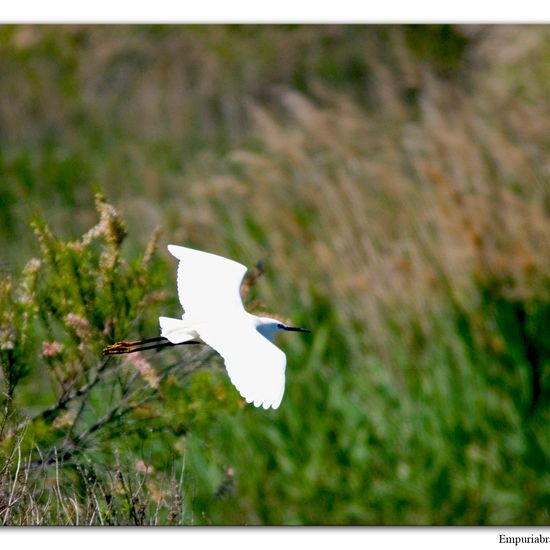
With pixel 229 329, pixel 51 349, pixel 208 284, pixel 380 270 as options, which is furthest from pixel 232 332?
pixel 380 270

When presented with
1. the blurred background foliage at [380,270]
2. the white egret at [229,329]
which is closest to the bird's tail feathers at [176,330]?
the white egret at [229,329]

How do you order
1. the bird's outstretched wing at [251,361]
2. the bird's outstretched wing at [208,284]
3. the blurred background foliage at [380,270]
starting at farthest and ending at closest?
1. the blurred background foliage at [380,270]
2. the bird's outstretched wing at [208,284]
3. the bird's outstretched wing at [251,361]

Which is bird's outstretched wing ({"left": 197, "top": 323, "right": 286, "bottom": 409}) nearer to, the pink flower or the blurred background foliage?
the pink flower

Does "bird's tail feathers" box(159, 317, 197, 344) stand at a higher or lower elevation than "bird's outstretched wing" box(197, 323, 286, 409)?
higher

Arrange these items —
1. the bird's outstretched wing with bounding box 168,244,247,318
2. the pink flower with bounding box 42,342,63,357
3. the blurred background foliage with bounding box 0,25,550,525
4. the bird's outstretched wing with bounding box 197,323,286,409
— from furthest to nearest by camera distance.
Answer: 1. the blurred background foliage with bounding box 0,25,550,525
2. the pink flower with bounding box 42,342,63,357
3. the bird's outstretched wing with bounding box 168,244,247,318
4. the bird's outstretched wing with bounding box 197,323,286,409

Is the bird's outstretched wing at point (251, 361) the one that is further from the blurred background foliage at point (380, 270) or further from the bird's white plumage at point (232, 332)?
the blurred background foliage at point (380, 270)

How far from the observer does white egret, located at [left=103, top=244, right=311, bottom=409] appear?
190 centimetres

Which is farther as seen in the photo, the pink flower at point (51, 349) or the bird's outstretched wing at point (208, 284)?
the pink flower at point (51, 349)

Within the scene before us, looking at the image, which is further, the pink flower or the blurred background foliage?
the blurred background foliage

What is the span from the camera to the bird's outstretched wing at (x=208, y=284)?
6.75 ft

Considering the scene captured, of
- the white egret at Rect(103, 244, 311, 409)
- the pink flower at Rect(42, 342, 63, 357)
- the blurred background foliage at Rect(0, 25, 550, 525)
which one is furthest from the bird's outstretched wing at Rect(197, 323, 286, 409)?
the blurred background foliage at Rect(0, 25, 550, 525)

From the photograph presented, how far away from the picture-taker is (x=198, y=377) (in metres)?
2.48

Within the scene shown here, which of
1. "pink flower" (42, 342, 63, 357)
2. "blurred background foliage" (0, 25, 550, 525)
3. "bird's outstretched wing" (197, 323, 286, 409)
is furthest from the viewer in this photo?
"blurred background foliage" (0, 25, 550, 525)

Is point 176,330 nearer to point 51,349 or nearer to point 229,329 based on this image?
point 229,329
